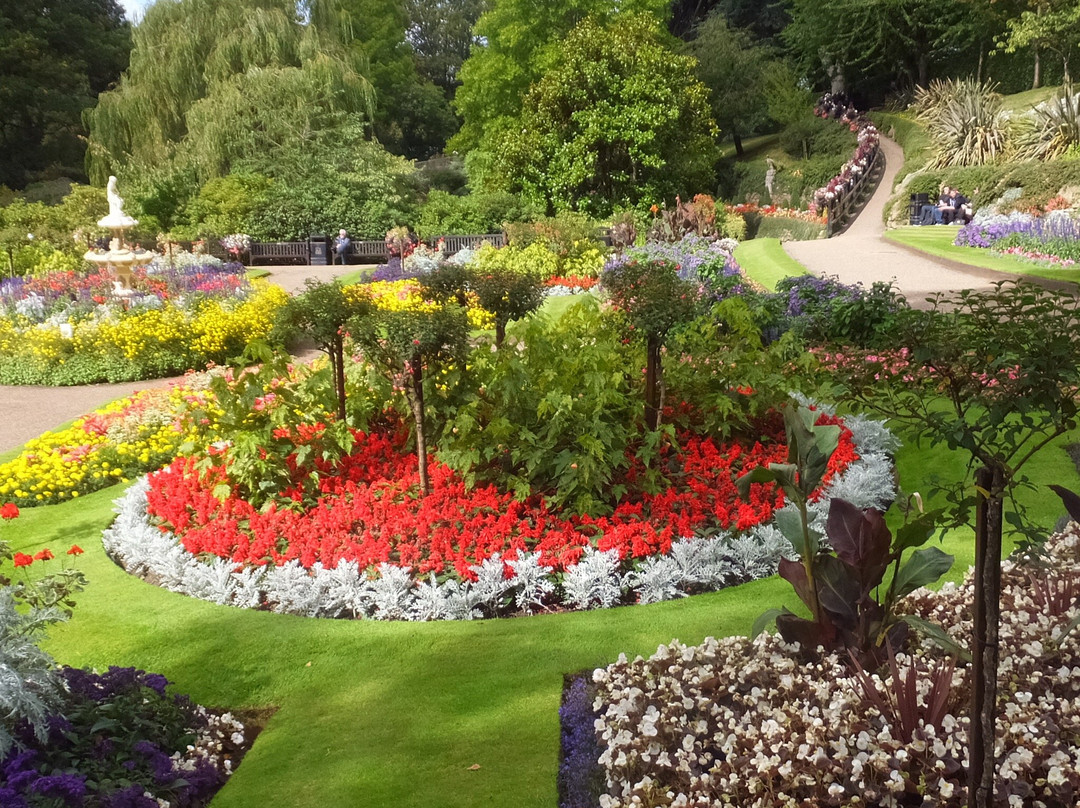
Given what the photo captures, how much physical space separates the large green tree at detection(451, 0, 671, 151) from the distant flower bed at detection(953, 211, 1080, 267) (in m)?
15.9

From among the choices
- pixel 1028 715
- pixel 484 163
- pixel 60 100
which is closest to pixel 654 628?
pixel 1028 715

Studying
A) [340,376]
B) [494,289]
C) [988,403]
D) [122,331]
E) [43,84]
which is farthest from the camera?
[43,84]

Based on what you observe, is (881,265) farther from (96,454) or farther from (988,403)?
(988,403)

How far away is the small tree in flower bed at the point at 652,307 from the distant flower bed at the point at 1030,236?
10.3 meters

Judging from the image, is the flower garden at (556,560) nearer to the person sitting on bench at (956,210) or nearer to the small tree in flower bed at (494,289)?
the small tree in flower bed at (494,289)

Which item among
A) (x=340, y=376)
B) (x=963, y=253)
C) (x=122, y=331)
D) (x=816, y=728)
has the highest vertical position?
(x=963, y=253)

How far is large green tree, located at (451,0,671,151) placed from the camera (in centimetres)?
2950

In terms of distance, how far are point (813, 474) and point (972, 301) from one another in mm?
891

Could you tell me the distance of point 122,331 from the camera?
1261 centimetres

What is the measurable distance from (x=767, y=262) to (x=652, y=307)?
11.2m

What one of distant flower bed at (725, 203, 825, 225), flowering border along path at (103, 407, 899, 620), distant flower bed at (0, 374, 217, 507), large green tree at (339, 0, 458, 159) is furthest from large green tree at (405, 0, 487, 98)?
flowering border along path at (103, 407, 899, 620)

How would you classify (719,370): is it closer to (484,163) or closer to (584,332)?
(584,332)

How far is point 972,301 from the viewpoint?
3.19 metres

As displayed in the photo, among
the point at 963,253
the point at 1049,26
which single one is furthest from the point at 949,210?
the point at 1049,26
